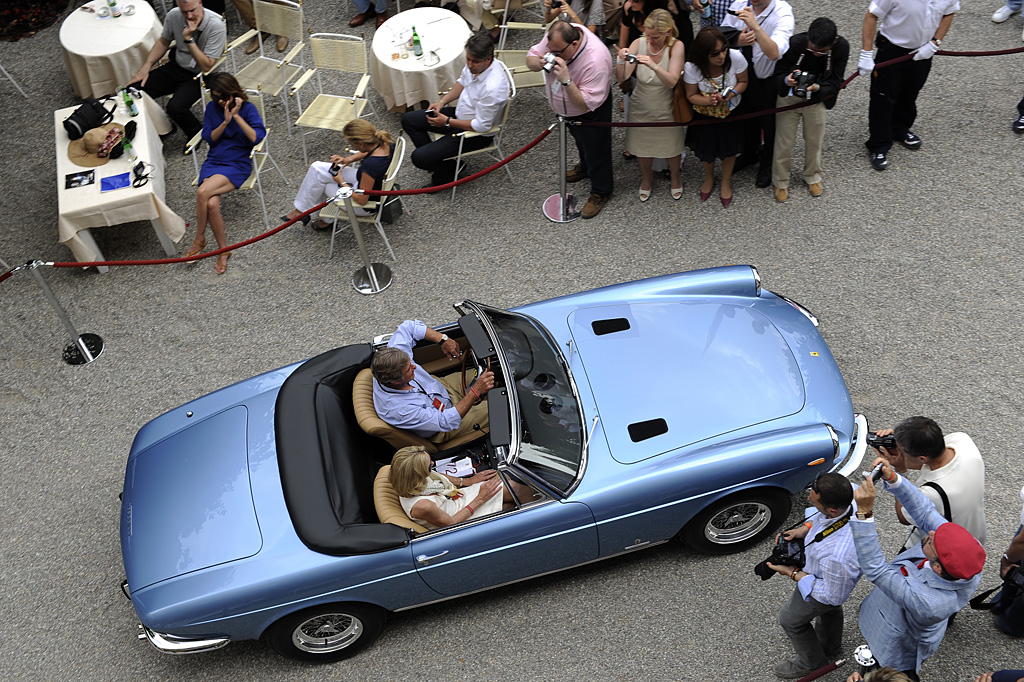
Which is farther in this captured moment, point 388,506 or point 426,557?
point 388,506

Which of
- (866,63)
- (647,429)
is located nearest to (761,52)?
(866,63)

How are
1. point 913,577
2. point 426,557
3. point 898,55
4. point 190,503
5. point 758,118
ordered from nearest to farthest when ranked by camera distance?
point 913,577, point 426,557, point 190,503, point 898,55, point 758,118

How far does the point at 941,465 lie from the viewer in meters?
4.22

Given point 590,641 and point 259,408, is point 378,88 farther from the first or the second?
point 590,641

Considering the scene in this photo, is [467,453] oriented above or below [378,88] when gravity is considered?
below

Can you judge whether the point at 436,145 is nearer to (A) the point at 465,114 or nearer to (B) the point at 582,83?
(A) the point at 465,114

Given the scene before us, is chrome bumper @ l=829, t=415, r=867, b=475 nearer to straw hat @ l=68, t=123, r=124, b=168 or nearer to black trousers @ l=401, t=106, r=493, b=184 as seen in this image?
black trousers @ l=401, t=106, r=493, b=184

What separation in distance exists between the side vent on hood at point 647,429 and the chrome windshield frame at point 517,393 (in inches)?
11.0

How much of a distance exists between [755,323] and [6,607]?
5.25 metres

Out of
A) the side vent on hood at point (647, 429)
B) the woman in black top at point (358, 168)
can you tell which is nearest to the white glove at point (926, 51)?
the side vent on hood at point (647, 429)

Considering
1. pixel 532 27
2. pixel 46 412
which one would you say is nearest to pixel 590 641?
pixel 46 412

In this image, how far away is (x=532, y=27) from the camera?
8875 millimetres

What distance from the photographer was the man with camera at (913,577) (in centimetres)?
362

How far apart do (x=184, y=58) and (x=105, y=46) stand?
3.12ft
